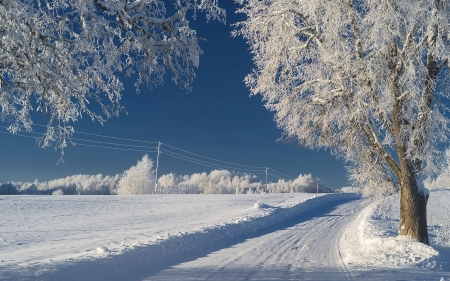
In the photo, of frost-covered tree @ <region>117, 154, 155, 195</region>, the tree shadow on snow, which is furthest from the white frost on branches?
frost-covered tree @ <region>117, 154, 155, 195</region>

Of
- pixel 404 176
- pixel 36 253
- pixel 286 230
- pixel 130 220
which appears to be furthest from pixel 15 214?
pixel 404 176

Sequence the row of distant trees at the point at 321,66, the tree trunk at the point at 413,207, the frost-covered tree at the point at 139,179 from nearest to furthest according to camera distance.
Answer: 1. the row of distant trees at the point at 321,66
2. the tree trunk at the point at 413,207
3. the frost-covered tree at the point at 139,179

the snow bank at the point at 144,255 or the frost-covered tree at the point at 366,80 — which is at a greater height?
the frost-covered tree at the point at 366,80

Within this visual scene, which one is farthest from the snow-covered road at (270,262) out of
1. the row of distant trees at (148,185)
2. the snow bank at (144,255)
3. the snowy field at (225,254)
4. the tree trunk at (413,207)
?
the row of distant trees at (148,185)

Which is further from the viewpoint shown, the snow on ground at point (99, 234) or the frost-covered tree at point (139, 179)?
the frost-covered tree at point (139, 179)

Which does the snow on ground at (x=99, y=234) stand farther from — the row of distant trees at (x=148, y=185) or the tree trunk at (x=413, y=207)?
the row of distant trees at (x=148, y=185)

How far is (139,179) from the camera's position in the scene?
2448 inches

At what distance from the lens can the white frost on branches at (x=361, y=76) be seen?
877 cm

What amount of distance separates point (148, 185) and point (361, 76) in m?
57.4

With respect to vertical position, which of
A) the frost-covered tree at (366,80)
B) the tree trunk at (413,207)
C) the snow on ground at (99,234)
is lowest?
the snow on ground at (99,234)

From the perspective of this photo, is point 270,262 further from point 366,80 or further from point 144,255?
point 366,80

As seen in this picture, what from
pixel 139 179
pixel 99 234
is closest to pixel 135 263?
pixel 99 234

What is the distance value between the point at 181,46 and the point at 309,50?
6805 mm

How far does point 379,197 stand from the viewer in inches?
469
